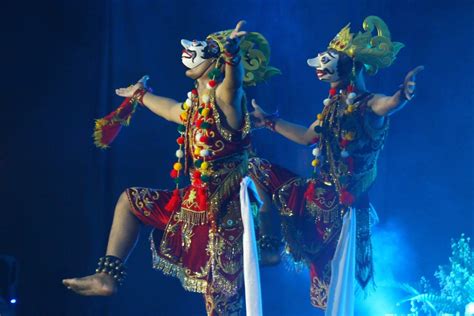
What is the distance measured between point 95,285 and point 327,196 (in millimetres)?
1149

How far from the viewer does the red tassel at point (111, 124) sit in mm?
3875

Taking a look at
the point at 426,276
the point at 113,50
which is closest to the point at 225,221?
the point at 113,50

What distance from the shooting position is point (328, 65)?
12.8 ft

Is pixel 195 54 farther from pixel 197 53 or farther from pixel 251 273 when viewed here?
pixel 251 273

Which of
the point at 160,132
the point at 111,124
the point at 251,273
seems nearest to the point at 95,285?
the point at 251,273

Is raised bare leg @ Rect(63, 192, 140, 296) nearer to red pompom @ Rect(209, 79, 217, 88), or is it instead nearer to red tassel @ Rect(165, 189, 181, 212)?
red tassel @ Rect(165, 189, 181, 212)

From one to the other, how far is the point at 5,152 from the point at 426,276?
2537 millimetres

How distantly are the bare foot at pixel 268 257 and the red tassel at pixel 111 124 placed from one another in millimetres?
963

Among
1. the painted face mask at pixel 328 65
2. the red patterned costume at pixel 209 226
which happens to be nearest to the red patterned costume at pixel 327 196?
the painted face mask at pixel 328 65

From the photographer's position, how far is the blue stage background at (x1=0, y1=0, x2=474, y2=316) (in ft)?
14.2

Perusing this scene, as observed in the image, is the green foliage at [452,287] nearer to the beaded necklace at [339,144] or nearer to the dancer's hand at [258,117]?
the beaded necklace at [339,144]

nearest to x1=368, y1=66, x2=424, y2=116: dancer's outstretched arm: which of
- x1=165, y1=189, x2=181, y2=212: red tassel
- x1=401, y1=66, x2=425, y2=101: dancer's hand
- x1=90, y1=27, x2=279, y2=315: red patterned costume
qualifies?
x1=401, y1=66, x2=425, y2=101: dancer's hand

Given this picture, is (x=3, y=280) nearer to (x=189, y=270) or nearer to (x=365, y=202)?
(x=189, y=270)

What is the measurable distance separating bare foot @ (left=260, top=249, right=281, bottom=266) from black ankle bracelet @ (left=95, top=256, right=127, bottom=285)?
2.01ft
